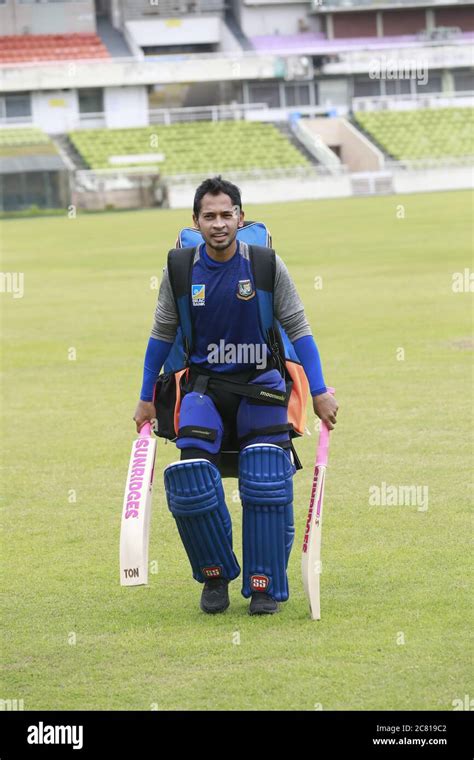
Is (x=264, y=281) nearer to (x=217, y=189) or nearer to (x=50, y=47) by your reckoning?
(x=217, y=189)

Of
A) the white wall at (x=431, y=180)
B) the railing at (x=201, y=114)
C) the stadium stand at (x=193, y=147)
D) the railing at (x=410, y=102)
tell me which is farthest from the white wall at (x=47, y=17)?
the white wall at (x=431, y=180)

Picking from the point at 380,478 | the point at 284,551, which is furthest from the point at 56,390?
the point at 284,551

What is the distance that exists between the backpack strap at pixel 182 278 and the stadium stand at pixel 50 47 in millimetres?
65370

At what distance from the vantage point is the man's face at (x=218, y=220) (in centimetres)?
625

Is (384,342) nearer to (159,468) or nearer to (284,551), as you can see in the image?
(159,468)

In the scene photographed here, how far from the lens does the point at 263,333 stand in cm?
649

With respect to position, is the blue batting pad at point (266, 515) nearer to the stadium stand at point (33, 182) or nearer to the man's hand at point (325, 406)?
the man's hand at point (325, 406)

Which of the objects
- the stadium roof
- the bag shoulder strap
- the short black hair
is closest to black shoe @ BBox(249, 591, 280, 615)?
the bag shoulder strap

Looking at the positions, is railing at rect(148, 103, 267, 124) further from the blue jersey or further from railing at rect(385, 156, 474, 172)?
the blue jersey

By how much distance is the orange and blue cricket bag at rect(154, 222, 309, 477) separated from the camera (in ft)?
20.9

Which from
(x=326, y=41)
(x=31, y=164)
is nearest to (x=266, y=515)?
(x=31, y=164)

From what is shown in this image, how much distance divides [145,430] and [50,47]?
68.5 m

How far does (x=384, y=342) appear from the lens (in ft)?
53.8
